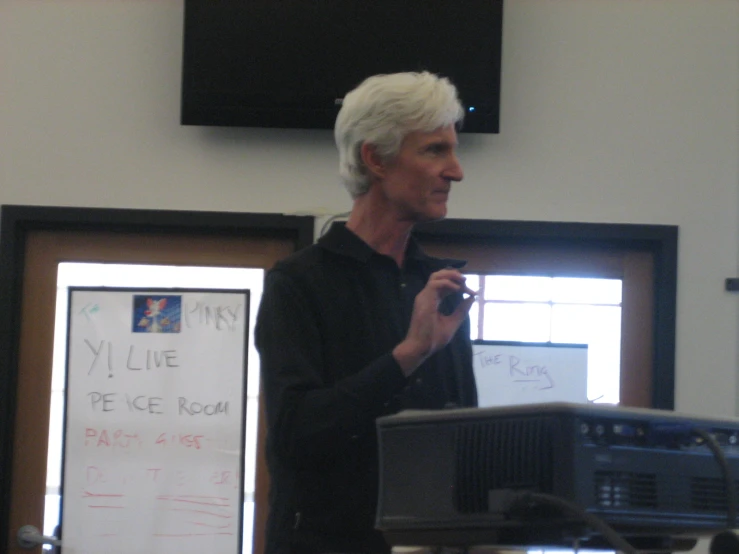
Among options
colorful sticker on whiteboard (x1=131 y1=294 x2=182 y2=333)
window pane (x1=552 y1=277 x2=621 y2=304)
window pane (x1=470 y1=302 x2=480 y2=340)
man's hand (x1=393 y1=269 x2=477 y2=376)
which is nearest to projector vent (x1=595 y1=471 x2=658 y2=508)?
man's hand (x1=393 y1=269 x2=477 y2=376)

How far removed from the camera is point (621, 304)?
3.60 metres

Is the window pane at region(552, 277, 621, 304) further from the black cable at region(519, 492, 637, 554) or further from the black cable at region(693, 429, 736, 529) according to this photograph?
the black cable at region(519, 492, 637, 554)

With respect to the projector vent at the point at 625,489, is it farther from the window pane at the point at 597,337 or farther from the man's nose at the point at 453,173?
the window pane at the point at 597,337

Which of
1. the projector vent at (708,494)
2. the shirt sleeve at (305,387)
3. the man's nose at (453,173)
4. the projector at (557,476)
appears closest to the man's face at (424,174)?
the man's nose at (453,173)

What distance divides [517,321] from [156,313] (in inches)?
46.7

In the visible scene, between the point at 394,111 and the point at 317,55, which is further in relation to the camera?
the point at 317,55

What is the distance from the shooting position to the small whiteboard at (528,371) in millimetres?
3393

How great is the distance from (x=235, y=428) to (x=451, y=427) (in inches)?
96.8

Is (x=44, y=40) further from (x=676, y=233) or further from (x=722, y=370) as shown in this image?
(x=722, y=370)

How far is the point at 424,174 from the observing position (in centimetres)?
162

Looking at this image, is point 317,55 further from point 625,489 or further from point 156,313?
point 625,489

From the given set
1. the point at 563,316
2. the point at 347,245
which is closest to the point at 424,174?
the point at 347,245

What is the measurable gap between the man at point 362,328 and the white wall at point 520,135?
184 cm

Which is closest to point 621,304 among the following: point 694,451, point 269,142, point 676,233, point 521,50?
point 676,233
